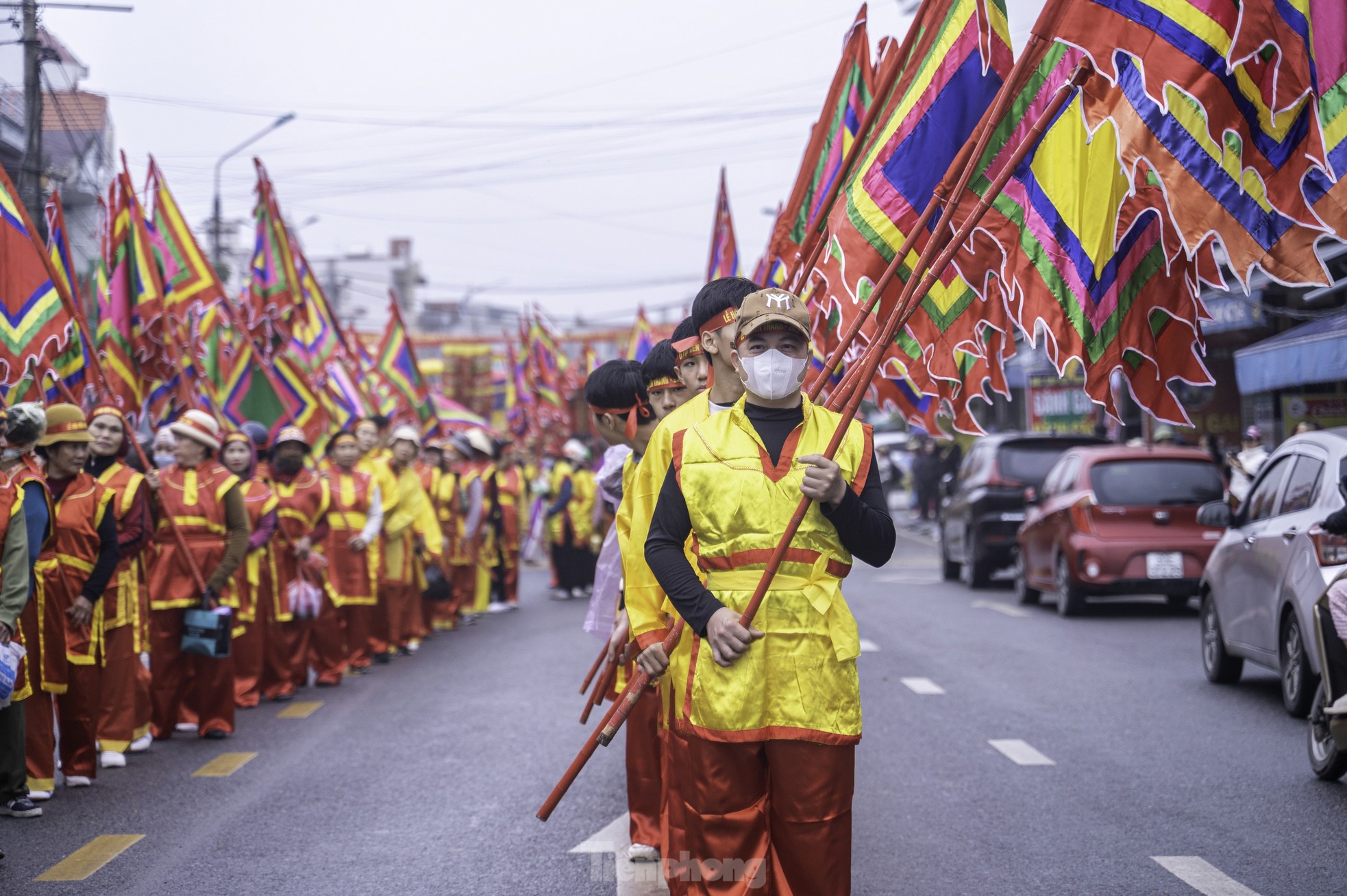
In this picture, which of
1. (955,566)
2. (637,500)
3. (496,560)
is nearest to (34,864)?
(637,500)

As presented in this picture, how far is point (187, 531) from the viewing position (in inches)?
332

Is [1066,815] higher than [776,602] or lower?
lower

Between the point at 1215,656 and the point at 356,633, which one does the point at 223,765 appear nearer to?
the point at 356,633

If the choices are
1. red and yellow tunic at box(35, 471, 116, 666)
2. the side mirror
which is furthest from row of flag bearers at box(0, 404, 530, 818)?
the side mirror

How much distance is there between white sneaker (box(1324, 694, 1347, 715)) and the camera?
6000 millimetres

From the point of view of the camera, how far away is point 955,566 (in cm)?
1934

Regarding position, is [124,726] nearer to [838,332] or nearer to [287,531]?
[287,531]

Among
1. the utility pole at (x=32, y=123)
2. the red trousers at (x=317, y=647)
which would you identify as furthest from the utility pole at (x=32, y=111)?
the red trousers at (x=317, y=647)

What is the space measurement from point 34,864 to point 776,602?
11.7ft

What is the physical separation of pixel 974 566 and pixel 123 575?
11.9 meters

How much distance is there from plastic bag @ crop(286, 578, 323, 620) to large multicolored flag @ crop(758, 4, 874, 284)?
15.2 ft

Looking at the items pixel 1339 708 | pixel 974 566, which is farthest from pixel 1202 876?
pixel 974 566

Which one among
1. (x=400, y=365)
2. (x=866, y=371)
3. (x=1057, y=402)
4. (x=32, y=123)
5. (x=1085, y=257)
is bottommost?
(x=1057, y=402)

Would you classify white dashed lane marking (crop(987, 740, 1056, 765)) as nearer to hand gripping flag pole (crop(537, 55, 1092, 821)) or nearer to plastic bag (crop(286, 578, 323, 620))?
hand gripping flag pole (crop(537, 55, 1092, 821))
